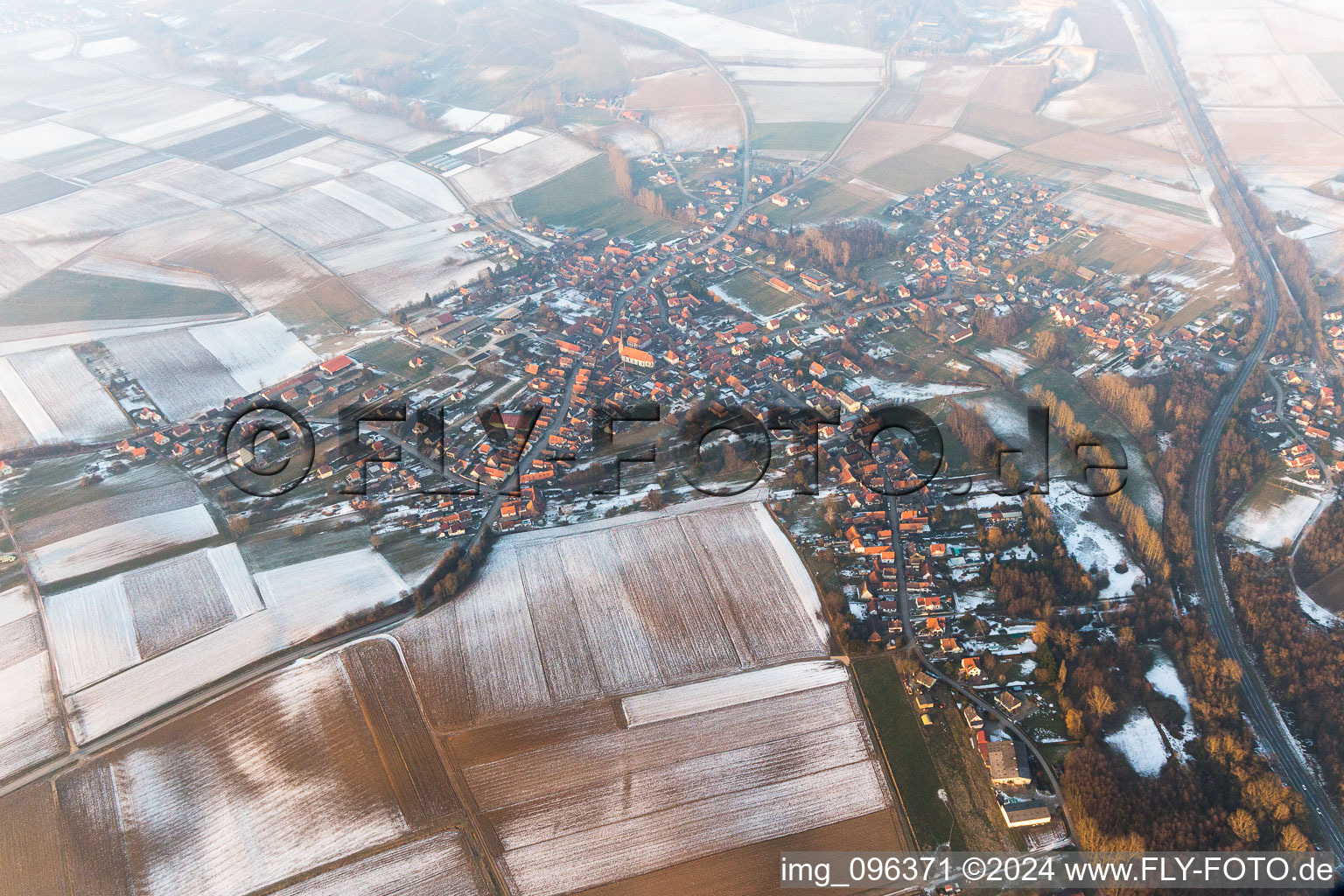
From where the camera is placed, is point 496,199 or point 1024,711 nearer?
point 1024,711

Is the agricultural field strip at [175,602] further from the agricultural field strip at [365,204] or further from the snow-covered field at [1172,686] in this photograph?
the agricultural field strip at [365,204]

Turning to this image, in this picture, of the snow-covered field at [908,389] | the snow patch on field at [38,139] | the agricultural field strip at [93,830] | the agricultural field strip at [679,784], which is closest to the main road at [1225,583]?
the snow-covered field at [908,389]

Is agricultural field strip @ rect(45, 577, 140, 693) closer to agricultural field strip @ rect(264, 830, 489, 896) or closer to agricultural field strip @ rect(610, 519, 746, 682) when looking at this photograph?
agricultural field strip @ rect(264, 830, 489, 896)

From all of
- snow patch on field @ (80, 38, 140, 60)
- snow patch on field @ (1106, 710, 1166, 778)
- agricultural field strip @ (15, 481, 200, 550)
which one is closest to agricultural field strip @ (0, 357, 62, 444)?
agricultural field strip @ (15, 481, 200, 550)

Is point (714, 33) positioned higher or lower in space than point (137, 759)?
higher

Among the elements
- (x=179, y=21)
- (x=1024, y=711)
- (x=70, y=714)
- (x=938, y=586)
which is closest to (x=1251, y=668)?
(x=1024, y=711)

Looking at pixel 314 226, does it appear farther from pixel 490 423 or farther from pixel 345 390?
pixel 490 423
